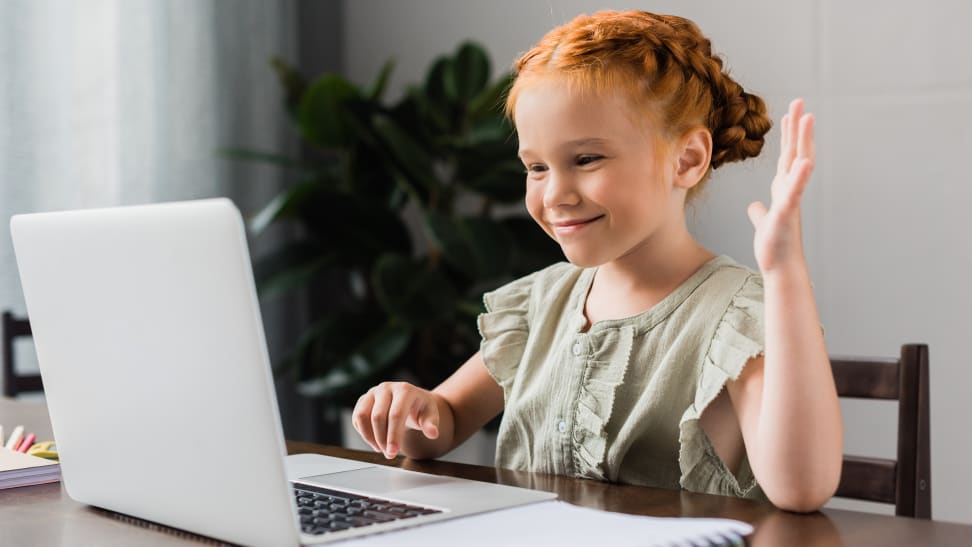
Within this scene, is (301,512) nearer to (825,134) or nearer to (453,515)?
(453,515)

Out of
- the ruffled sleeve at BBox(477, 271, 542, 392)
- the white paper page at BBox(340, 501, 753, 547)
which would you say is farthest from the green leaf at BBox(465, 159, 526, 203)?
the white paper page at BBox(340, 501, 753, 547)

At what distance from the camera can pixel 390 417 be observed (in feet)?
3.37

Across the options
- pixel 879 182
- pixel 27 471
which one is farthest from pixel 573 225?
pixel 879 182

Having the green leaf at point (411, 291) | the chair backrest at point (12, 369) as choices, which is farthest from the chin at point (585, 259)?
the green leaf at point (411, 291)

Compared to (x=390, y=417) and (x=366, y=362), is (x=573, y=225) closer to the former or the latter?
(x=390, y=417)

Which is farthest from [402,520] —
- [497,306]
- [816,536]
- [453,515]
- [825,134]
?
[825,134]

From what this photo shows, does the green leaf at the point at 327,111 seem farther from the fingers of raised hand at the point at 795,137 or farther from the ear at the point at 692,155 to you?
the fingers of raised hand at the point at 795,137

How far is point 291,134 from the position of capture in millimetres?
3408

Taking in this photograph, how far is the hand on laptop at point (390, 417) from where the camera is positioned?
1.02 meters

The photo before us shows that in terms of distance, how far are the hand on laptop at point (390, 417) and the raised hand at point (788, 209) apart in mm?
378

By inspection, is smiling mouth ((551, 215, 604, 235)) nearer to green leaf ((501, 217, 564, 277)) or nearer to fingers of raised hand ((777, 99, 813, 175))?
fingers of raised hand ((777, 99, 813, 175))

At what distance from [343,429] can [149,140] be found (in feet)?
3.18

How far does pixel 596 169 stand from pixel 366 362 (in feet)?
5.93

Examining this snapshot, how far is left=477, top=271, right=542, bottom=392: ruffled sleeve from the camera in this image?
3.93 feet
